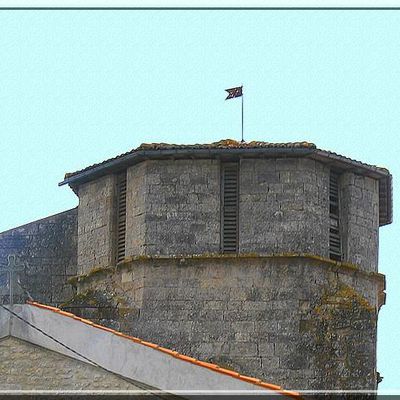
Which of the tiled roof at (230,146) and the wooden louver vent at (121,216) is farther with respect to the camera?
the wooden louver vent at (121,216)

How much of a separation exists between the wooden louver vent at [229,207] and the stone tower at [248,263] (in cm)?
1

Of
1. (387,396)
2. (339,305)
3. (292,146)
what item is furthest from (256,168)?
(387,396)

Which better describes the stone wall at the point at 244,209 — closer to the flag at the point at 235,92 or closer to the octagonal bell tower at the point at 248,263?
the octagonal bell tower at the point at 248,263

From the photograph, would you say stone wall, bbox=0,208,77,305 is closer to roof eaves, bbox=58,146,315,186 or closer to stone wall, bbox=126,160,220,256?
roof eaves, bbox=58,146,315,186

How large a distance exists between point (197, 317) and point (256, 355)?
0.97m

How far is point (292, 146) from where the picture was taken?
24125 mm

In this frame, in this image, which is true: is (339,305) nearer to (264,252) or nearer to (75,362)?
(264,252)

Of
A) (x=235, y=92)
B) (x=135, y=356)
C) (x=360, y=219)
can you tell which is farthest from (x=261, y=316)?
(x=135, y=356)

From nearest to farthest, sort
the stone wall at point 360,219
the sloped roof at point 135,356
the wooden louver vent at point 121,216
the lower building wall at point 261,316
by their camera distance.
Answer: the sloped roof at point 135,356 < the lower building wall at point 261,316 < the stone wall at point 360,219 < the wooden louver vent at point 121,216

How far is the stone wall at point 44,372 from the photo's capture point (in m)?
15.1

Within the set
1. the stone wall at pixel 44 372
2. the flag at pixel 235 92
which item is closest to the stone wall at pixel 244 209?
the flag at pixel 235 92

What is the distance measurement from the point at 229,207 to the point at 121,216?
1678 mm

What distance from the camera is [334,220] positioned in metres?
24.8

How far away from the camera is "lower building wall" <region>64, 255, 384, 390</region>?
2358 centimetres
